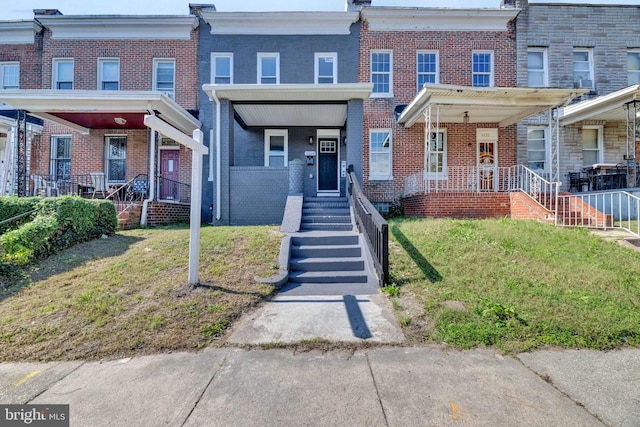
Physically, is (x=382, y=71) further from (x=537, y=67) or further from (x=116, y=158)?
(x=116, y=158)

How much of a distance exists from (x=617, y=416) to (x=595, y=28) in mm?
16119

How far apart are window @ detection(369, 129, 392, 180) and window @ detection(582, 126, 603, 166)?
7.61 metres

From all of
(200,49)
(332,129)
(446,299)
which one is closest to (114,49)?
(200,49)

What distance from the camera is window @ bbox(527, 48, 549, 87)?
1283cm

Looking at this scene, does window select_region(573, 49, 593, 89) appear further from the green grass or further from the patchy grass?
the patchy grass

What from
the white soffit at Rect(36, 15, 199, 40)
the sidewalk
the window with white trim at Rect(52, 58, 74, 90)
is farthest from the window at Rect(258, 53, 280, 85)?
the sidewalk

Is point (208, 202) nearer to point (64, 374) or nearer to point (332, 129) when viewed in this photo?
point (332, 129)

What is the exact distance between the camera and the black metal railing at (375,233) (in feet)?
16.7

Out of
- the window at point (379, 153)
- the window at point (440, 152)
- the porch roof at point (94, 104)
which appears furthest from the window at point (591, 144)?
the porch roof at point (94, 104)

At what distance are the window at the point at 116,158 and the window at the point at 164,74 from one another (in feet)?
8.16

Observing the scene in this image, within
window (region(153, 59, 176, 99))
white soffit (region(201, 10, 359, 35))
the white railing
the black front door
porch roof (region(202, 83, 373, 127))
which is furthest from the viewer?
the black front door

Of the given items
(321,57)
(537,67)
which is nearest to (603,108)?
(537,67)

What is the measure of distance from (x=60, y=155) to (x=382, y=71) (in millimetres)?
13173

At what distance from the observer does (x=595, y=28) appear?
12.9 meters
